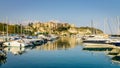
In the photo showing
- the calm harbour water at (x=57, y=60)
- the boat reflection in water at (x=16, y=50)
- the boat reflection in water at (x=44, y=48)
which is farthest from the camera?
the boat reflection in water at (x=44, y=48)

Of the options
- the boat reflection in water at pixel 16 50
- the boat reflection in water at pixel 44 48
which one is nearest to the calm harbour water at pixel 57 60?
the boat reflection in water at pixel 16 50

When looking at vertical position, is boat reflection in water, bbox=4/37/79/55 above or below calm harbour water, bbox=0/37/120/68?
above

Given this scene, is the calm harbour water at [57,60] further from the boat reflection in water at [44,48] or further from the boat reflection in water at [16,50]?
the boat reflection in water at [44,48]

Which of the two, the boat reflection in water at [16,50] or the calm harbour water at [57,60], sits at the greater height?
the boat reflection in water at [16,50]

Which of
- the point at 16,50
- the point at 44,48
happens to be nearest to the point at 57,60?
the point at 16,50

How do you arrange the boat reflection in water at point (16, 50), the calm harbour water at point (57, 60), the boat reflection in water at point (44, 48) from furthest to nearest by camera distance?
the boat reflection in water at point (44, 48)
the boat reflection in water at point (16, 50)
the calm harbour water at point (57, 60)

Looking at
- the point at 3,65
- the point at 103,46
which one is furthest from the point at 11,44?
the point at 3,65

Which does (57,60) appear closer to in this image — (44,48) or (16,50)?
(16,50)

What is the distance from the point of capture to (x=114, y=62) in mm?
39875

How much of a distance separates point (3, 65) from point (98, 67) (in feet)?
40.7

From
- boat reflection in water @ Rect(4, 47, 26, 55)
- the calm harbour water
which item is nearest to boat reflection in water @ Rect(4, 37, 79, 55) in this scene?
boat reflection in water @ Rect(4, 47, 26, 55)

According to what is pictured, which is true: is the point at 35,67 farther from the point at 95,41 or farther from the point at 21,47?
the point at 95,41

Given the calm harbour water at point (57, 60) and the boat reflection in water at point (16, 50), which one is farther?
the boat reflection in water at point (16, 50)

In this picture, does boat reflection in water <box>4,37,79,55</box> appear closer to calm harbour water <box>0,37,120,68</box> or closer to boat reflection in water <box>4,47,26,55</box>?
boat reflection in water <box>4,47,26,55</box>
